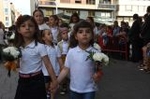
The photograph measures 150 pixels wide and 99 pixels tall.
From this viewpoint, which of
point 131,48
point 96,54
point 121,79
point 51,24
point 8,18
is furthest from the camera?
point 8,18

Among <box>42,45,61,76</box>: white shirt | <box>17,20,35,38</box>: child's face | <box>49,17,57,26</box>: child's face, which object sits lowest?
<box>42,45,61,76</box>: white shirt

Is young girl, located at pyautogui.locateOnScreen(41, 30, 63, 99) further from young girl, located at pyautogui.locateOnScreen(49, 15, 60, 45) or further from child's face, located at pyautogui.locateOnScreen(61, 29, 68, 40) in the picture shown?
young girl, located at pyautogui.locateOnScreen(49, 15, 60, 45)

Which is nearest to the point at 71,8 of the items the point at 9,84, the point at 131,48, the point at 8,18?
the point at 8,18

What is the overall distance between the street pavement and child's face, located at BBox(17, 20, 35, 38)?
2.06 metres

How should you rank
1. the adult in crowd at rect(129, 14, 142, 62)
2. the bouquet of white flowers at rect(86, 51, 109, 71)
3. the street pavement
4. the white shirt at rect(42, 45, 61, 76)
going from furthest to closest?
the adult in crowd at rect(129, 14, 142, 62)
the street pavement
the white shirt at rect(42, 45, 61, 76)
the bouquet of white flowers at rect(86, 51, 109, 71)

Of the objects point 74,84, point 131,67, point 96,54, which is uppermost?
point 96,54

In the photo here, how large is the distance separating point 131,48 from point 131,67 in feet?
7.53

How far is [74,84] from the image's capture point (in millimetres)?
5004

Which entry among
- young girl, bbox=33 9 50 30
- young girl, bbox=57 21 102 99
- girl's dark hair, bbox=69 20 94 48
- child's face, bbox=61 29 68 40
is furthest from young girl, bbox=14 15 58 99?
child's face, bbox=61 29 68 40

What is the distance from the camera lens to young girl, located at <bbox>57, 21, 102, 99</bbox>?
4949mm

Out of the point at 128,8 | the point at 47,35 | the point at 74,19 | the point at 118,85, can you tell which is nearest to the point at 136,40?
the point at 118,85

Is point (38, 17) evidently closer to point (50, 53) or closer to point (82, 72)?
point (50, 53)

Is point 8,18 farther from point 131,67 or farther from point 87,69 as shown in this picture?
point 87,69

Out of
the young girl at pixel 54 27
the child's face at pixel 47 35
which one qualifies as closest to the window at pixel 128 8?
the young girl at pixel 54 27
